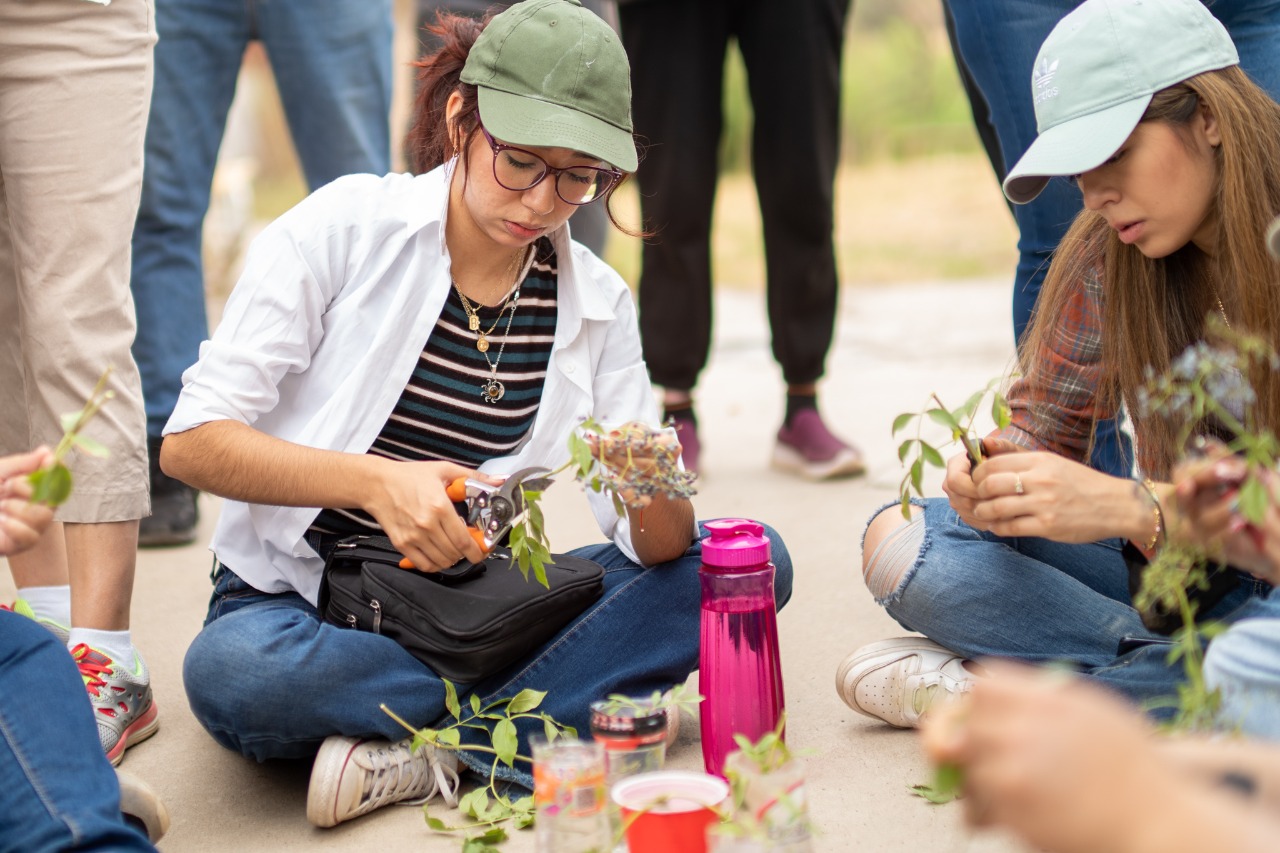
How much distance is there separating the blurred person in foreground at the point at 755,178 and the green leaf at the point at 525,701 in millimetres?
1559

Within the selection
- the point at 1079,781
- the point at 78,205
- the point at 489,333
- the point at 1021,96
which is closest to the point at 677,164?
the point at 1021,96

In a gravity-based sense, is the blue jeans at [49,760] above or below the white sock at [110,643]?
above

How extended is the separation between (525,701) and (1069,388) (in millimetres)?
951

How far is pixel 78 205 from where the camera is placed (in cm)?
233

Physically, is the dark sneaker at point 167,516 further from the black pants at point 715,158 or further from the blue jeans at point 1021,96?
the blue jeans at point 1021,96

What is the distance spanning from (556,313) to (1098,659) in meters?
1.02

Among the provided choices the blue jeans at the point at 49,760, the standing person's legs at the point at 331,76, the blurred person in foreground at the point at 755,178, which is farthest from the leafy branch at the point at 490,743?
the standing person's legs at the point at 331,76

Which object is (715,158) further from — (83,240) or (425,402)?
(83,240)

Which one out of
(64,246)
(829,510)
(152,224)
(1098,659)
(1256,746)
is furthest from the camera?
(829,510)

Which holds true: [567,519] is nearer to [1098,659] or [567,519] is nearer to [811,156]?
[811,156]

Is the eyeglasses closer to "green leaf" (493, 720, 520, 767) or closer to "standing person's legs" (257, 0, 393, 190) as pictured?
"green leaf" (493, 720, 520, 767)

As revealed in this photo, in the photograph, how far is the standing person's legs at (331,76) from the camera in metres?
3.24

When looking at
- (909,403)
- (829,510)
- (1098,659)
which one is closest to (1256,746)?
(1098,659)

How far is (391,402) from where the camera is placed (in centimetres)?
220
